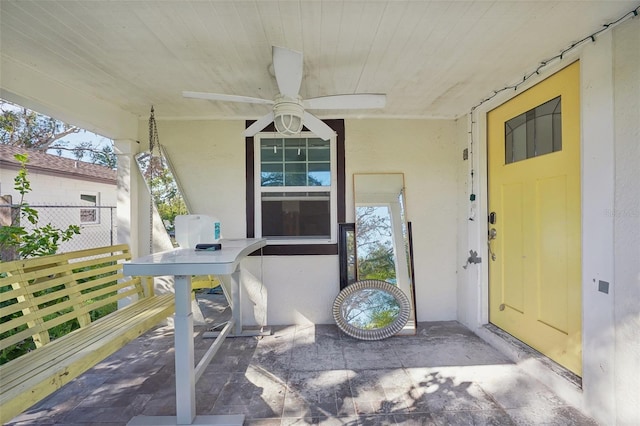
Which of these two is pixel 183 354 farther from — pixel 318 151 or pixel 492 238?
pixel 492 238

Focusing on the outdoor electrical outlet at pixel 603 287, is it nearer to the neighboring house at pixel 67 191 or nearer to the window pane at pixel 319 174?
the window pane at pixel 319 174

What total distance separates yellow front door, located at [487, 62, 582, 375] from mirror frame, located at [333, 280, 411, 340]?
91 cm

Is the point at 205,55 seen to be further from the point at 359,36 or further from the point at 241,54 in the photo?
the point at 359,36

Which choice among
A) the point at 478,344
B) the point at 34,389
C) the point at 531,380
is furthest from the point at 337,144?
the point at 34,389

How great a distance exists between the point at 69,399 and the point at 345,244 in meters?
2.66

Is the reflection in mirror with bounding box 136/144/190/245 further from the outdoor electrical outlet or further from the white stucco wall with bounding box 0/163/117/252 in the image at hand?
the outdoor electrical outlet

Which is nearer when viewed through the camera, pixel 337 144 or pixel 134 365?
pixel 134 365

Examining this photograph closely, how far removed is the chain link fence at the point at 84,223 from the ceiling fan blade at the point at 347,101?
18.1 feet

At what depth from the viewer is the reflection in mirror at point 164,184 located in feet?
10.7

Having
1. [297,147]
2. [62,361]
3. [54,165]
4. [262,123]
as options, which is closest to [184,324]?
[62,361]

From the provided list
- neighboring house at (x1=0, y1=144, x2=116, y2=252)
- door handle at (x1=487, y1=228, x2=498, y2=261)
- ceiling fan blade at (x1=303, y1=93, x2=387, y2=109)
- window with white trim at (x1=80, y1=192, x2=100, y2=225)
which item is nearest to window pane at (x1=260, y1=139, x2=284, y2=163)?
ceiling fan blade at (x1=303, y1=93, x2=387, y2=109)

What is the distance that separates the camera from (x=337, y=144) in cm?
335

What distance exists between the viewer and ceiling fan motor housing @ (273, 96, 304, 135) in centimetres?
191

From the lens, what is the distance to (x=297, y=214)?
338 cm
